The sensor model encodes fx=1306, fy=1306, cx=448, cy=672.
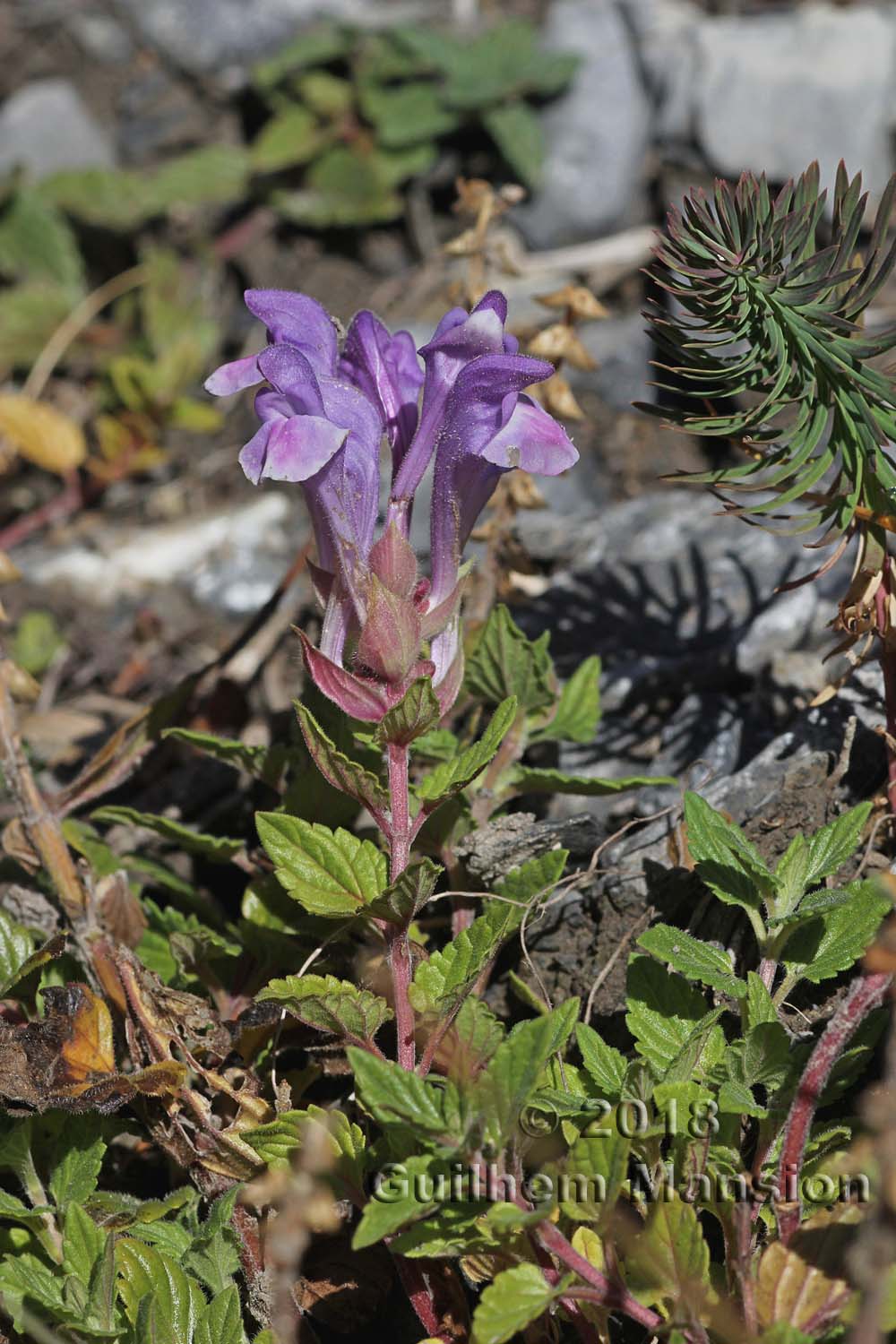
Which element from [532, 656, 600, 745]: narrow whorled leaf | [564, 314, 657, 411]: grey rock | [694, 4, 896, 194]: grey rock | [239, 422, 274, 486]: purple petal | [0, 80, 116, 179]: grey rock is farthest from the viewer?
[0, 80, 116, 179]: grey rock

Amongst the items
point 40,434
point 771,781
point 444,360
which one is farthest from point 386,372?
point 40,434

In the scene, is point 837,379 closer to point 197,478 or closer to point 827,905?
point 827,905

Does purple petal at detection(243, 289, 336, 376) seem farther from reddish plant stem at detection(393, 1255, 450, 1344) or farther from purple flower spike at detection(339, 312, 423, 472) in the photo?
reddish plant stem at detection(393, 1255, 450, 1344)

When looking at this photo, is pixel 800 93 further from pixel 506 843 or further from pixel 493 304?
pixel 506 843

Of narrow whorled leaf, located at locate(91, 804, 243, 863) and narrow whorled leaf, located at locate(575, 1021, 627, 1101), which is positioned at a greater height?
narrow whorled leaf, located at locate(575, 1021, 627, 1101)

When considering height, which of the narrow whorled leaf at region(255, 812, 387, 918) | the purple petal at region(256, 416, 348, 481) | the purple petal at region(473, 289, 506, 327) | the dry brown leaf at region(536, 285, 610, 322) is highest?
the purple petal at region(473, 289, 506, 327)

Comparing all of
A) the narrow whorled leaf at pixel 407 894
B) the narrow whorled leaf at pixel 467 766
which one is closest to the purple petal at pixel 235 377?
the narrow whorled leaf at pixel 467 766

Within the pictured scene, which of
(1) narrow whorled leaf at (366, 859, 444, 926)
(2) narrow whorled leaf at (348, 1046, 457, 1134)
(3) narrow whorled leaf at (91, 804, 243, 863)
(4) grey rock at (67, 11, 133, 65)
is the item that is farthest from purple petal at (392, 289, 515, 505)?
(4) grey rock at (67, 11, 133, 65)
